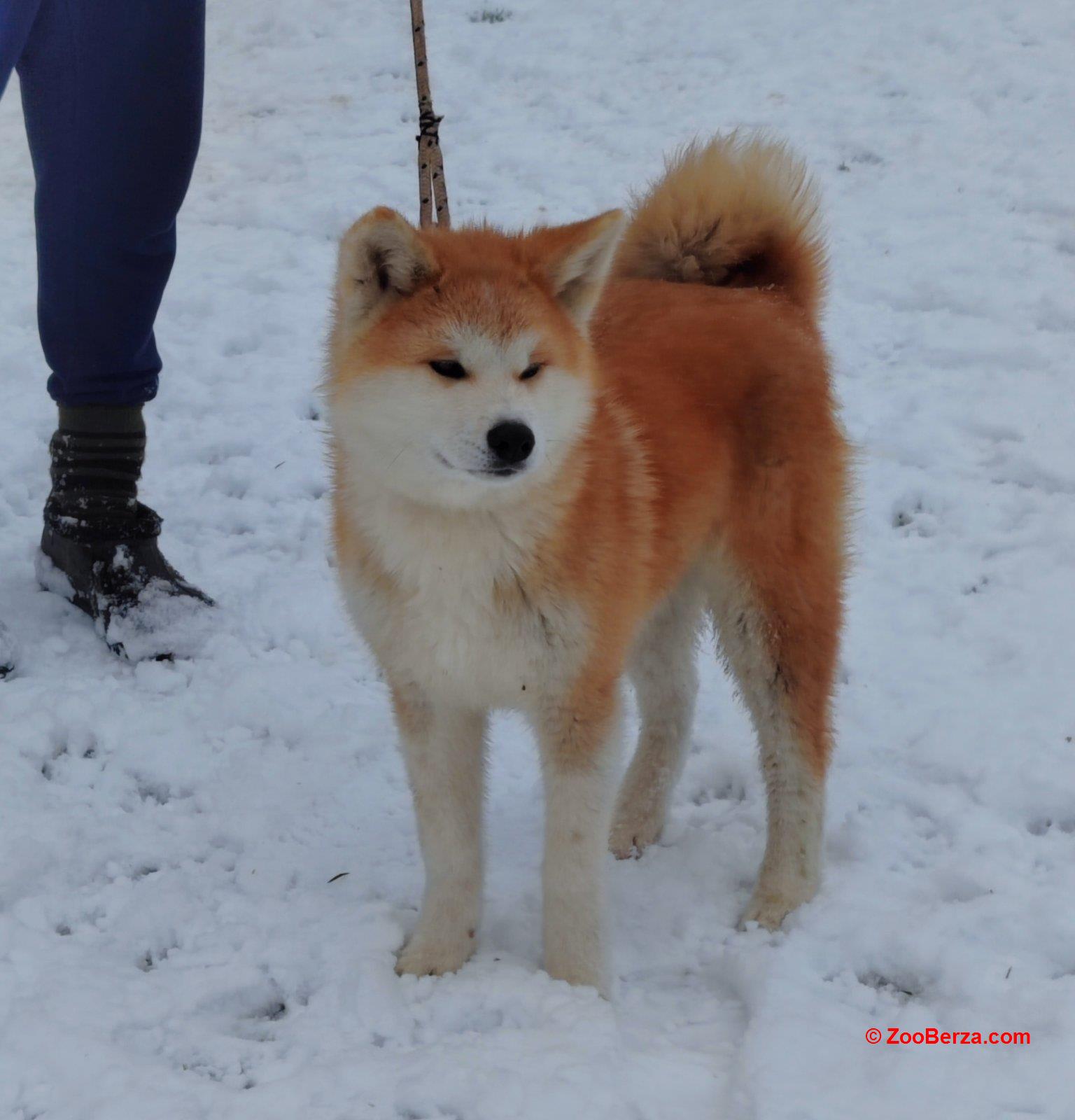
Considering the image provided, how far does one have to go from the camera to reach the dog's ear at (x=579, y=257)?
2344 millimetres

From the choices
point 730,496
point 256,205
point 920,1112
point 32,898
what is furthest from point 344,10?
point 920,1112

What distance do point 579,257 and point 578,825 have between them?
1103 mm

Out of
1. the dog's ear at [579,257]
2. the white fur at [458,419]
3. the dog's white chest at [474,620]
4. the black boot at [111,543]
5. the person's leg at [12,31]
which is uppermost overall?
the person's leg at [12,31]

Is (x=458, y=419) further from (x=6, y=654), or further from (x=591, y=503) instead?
(x=6, y=654)

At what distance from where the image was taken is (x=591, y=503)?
2.40 meters

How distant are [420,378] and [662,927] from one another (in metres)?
1.37

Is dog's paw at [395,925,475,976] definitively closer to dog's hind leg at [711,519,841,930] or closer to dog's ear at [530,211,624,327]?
dog's hind leg at [711,519,841,930]

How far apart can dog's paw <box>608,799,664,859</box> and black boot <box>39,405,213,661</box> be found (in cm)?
131

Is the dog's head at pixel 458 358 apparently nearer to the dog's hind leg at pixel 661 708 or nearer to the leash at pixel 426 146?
the leash at pixel 426 146

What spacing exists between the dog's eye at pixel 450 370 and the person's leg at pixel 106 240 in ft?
4.84

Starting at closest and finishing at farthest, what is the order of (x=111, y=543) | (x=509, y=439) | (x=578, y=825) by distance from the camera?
1. (x=509, y=439)
2. (x=578, y=825)
3. (x=111, y=543)

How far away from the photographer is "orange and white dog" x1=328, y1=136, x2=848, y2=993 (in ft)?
7.34

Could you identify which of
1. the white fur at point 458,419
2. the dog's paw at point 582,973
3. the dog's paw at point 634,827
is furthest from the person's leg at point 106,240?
the dog's paw at point 582,973

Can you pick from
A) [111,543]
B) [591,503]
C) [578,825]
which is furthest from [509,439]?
[111,543]
